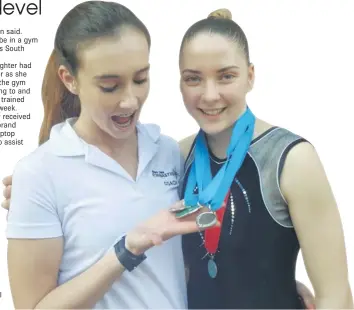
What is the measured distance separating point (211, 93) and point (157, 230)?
1.27ft

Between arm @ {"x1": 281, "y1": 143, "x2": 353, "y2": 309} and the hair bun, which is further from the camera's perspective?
the hair bun

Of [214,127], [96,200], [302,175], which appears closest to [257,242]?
[302,175]

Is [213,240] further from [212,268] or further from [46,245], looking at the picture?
[46,245]

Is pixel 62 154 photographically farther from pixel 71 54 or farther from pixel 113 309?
pixel 113 309

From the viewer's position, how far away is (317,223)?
1412mm

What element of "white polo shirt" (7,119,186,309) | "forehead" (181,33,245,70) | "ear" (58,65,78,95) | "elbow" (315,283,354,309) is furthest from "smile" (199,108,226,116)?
"elbow" (315,283,354,309)

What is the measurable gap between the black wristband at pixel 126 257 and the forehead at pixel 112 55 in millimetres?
425

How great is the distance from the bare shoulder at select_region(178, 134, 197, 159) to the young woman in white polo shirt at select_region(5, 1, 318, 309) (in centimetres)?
19

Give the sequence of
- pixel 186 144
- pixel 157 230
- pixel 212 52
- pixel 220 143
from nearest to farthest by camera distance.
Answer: pixel 157 230
pixel 212 52
pixel 220 143
pixel 186 144

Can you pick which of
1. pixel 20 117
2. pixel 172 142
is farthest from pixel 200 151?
pixel 20 117

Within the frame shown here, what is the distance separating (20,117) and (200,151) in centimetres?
66

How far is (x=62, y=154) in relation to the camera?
4.73 feet

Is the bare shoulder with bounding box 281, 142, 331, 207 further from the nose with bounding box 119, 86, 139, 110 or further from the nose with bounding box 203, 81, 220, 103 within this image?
the nose with bounding box 119, 86, 139, 110

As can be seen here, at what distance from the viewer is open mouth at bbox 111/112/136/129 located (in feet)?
4.66
